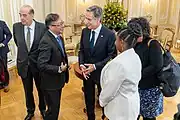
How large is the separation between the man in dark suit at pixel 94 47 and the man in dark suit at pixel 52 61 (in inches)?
11.8

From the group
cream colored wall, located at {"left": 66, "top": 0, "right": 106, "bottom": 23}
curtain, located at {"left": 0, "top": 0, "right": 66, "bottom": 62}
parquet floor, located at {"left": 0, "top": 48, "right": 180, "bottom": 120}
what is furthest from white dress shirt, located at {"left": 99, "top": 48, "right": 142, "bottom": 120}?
cream colored wall, located at {"left": 66, "top": 0, "right": 106, "bottom": 23}

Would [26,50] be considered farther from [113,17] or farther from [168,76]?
[168,76]

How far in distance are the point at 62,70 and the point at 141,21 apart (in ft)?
3.18

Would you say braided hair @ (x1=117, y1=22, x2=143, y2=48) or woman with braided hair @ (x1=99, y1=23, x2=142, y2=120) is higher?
braided hair @ (x1=117, y1=22, x2=143, y2=48)

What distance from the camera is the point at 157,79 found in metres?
2.51

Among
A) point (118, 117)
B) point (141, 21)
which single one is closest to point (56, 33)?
point (141, 21)

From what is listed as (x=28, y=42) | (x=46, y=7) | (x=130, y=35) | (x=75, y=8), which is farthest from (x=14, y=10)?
(x=130, y=35)

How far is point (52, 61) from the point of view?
2656mm

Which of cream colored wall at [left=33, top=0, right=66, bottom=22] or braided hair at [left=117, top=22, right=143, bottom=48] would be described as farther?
cream colored wall at [left=33, top=0, right=66, bottom=22]

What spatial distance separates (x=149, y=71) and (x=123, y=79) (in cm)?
61

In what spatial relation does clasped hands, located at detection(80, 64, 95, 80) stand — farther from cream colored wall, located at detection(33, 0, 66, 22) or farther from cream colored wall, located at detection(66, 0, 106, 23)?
cream colored wall, located at detection(66, 0, 106, 23)

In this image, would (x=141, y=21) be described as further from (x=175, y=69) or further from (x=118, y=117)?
(x=118, y=117)

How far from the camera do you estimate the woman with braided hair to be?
1.90 meters

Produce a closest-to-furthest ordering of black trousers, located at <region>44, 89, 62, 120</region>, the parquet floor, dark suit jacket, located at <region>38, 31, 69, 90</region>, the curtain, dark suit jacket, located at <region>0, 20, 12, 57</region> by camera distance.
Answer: dark suit jacket, located at <region>38, 31, 69, 90</region>, black trousers, located at <region>44, 89, 62, 120</region>, the parquet floor, dark suit jacket, located at <region>0, 20, 12, 57</region>, the curtain
